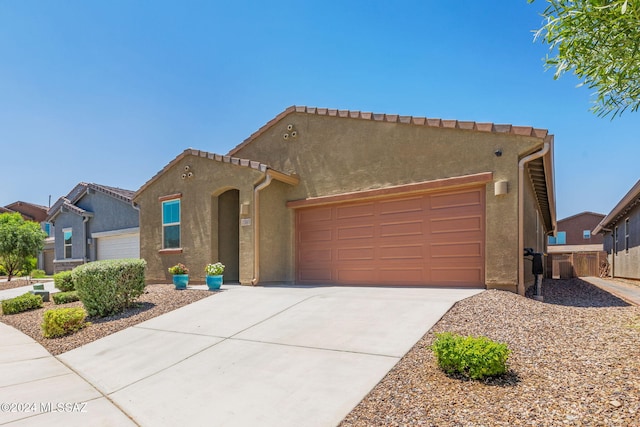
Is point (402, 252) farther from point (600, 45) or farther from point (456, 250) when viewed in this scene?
point (600, 45)

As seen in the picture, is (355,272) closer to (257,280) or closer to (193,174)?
(257,280)

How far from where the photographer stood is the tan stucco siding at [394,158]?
7953 millimetres

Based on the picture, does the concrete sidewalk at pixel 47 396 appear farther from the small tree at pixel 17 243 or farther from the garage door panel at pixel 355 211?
the small tree at pixel 17 243

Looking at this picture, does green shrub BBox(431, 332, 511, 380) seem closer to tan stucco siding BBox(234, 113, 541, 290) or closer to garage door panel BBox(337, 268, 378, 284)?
tan stucco siding BBox(234, 113, 541, 290)

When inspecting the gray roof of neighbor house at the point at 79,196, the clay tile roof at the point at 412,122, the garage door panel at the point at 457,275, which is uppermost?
the clay tile roof at the point at 412,122

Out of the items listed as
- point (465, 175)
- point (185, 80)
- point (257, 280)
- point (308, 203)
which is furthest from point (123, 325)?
point (185, 80)

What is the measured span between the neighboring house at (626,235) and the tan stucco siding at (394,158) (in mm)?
8006

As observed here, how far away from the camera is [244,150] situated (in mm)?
12867

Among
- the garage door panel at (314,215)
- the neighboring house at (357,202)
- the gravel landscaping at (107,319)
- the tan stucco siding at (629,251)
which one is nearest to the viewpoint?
the gravel landscaping at (107,319)

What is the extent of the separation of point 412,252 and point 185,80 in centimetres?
1094

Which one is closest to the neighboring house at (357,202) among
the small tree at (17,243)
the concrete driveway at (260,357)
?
the concrete driveway at (260,357)

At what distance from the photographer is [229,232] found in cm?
1228

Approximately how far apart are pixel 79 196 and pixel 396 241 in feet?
68.5

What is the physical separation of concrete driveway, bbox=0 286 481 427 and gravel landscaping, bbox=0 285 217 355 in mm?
433
